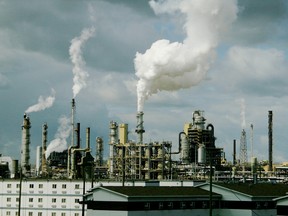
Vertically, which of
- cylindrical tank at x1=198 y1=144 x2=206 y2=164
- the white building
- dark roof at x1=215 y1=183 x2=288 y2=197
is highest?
cylindrical tank at x1=198 y1=144 x2=206 y2=164

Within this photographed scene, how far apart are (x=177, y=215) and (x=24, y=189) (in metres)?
40.5

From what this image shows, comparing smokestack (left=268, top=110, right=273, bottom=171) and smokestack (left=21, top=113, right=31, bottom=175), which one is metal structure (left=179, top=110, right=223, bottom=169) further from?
smokestack (left=21, top=113, right=31, bottom=175)

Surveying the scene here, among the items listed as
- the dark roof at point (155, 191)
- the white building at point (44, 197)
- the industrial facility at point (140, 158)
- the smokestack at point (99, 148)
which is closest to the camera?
the dark roof at point (155, 191)

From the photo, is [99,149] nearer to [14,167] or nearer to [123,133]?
[123,133]

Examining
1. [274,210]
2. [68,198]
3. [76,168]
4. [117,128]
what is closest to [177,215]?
[274,210]

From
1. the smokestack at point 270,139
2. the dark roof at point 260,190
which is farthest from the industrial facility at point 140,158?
the dark roof at point 260,190

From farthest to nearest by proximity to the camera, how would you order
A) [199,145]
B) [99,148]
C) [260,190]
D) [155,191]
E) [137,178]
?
Answer: [99,148] → [199,145] → [137,178] → [260,190] → [155,191]

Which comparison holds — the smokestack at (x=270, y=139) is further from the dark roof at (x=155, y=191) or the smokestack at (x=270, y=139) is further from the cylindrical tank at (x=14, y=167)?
the dark roof at (x=155, y=191)

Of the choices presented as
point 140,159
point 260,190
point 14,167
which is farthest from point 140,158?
point 260,190

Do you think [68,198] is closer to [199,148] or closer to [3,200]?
[3,200]

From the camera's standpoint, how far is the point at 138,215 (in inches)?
2564

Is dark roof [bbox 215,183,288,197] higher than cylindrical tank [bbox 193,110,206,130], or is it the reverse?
cylindrical tank [bbox 193,110,206,130]

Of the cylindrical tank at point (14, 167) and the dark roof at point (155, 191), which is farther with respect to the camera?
the cylindrical tank at point (14, 167)

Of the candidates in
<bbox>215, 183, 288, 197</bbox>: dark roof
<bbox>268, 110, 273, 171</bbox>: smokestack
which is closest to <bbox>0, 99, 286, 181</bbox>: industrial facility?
<bbox>268, 110, 273, 171</bbox>: smokestack
